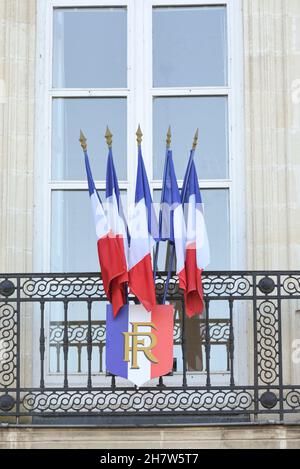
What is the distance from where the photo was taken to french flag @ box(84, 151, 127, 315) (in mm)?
10367

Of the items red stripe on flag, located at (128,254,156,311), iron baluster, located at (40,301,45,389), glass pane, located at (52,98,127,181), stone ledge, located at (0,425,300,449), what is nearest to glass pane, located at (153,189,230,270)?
glass pane, located at (52,98,127,181)

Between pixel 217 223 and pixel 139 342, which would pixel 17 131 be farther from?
pixel 139 342

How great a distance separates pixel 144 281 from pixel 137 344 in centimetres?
36

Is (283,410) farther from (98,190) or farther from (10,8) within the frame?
(10,8)

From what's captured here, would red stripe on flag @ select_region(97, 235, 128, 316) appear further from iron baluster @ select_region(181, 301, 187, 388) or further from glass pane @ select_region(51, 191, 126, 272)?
glass pane @ select_region(51, 191, 126, 272)

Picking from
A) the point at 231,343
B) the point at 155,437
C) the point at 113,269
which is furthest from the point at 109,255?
the point at 155,437

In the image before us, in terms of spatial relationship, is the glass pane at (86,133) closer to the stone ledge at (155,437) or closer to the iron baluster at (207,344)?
the iron baluster at (207,344)

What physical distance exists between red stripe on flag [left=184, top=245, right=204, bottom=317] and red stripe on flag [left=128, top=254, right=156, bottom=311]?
0.20 metres

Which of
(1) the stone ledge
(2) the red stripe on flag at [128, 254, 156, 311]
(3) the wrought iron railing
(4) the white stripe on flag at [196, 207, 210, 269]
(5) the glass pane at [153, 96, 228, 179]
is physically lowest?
(1) the stone ledge

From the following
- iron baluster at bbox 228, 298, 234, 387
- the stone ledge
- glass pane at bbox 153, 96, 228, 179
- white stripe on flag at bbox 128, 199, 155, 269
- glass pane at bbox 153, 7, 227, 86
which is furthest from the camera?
glass pane at bbox 153, 7, 227, 86

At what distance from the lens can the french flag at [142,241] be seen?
10.4 metres

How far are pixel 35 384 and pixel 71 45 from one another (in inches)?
83.3

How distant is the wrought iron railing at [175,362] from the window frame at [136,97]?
371mm

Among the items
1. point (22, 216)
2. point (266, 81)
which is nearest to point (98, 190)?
point (22, 216)
